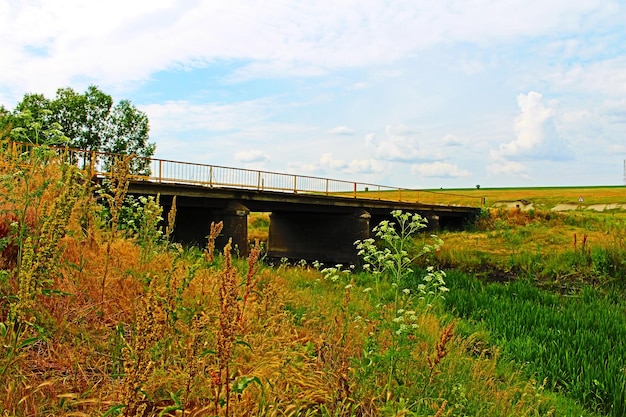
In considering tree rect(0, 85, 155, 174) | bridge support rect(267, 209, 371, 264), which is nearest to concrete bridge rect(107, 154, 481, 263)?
bridge support rect(267, 209, 371, 264)

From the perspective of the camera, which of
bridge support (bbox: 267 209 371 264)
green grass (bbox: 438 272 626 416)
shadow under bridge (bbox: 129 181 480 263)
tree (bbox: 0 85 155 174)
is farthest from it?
tree (bbox: 0 85 155 174)

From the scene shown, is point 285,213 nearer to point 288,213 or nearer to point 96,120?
point 288,213

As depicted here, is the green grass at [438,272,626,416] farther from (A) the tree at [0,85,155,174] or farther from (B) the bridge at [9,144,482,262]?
(A) the tree at [0,85,155,174]

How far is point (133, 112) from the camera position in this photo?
50750 millimetres

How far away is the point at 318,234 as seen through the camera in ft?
106

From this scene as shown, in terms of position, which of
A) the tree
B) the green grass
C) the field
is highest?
the tree

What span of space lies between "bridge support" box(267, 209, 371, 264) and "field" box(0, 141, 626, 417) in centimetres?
2006

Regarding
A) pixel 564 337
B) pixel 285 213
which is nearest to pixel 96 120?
pixel 285 213

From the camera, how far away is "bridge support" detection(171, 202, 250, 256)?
2308 centimetres

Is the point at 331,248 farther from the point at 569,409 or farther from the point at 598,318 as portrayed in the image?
the point at 569,409

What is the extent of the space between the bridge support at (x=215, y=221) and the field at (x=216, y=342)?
12.8 meters

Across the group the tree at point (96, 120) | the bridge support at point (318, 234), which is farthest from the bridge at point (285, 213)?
the tree at point (96, 120)

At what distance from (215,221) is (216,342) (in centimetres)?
2061

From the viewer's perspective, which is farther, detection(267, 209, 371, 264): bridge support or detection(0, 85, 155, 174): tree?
detection(0, 85, 155, 174): tree
